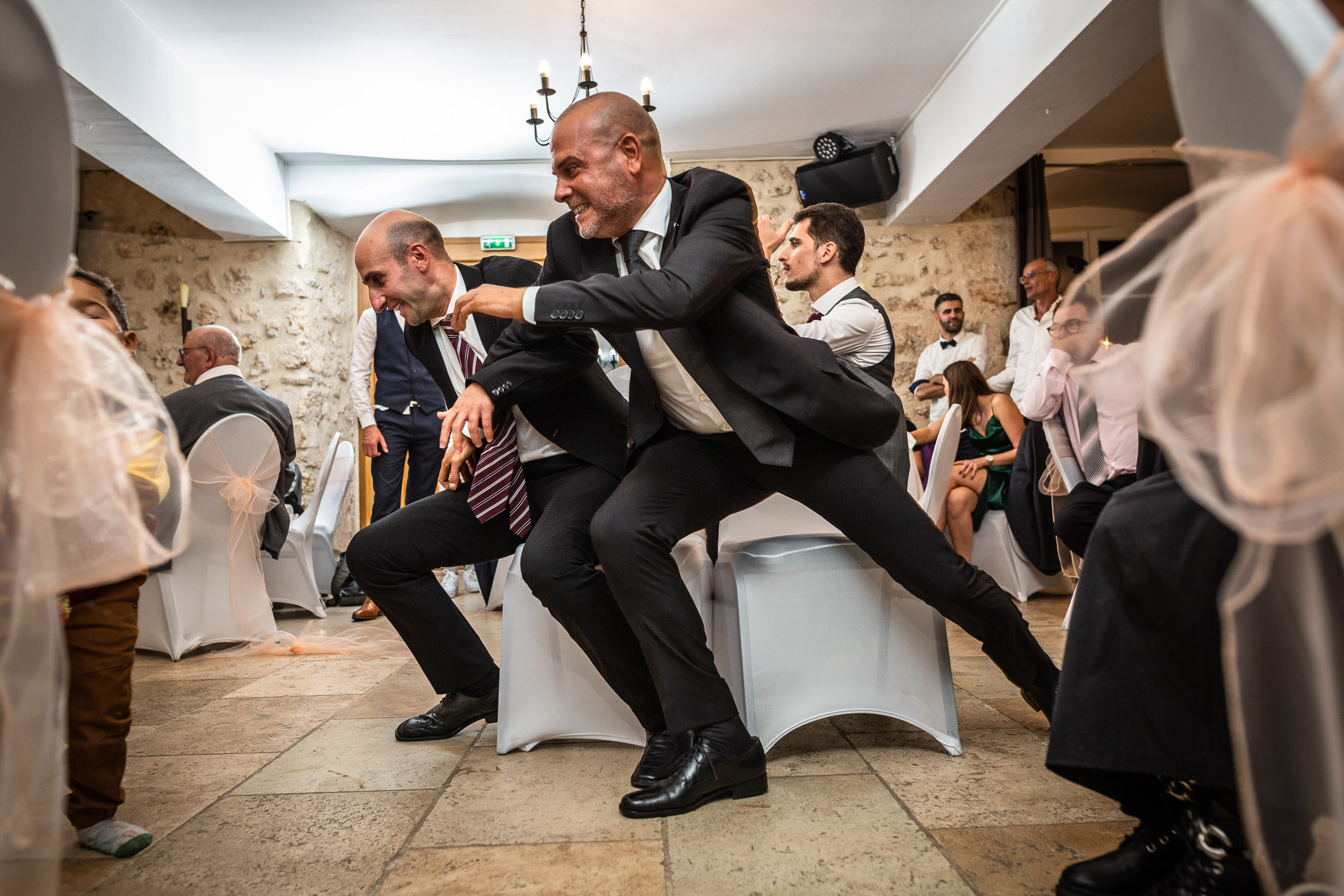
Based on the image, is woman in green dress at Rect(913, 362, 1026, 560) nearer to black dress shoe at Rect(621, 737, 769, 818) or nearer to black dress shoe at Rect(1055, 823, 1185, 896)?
black dress shoe at Rect(621, 737, 769, 818)

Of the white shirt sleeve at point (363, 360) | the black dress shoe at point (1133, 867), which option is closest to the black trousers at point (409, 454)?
the white shirt sleeve at point (363, 360)

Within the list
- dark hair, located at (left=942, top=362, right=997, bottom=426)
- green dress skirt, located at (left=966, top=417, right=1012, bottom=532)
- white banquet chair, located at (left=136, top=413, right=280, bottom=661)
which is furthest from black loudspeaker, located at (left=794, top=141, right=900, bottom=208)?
white banquet chair, located at (left=136, top=413, right=280, bottom=661)

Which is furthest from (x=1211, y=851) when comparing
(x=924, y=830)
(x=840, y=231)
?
(x=840, y=231)

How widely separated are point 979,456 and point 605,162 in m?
3.15

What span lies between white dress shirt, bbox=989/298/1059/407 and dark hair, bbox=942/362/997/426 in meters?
1.36

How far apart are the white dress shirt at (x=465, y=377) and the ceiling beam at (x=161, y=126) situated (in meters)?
2.59

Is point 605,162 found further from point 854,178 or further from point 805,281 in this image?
point 854,178

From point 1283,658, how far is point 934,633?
46.9 inches

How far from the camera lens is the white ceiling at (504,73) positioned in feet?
15.3

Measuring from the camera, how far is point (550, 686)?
194cm

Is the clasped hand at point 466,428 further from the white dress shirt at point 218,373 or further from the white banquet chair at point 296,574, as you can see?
the white banquet chair at point 296,574

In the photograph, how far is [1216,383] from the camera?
654 millimetres

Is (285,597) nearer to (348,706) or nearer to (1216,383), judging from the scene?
(348,706)

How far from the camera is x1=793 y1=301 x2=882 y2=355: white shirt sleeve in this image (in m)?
2.65
